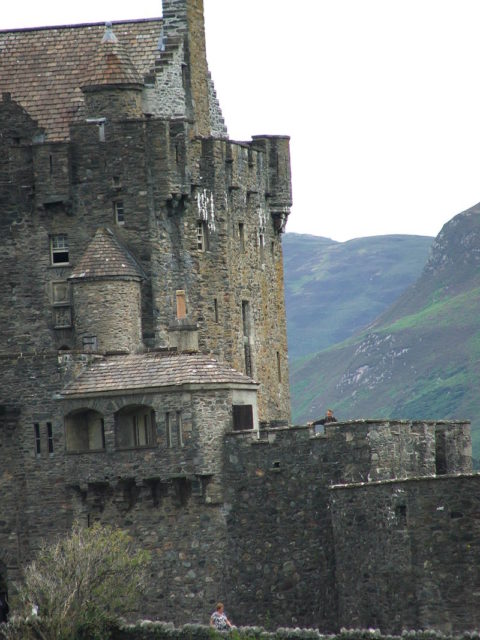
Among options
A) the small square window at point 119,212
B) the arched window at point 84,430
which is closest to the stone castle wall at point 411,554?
the arched window at point 84,430

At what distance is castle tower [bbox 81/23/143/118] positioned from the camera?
93.1 meters

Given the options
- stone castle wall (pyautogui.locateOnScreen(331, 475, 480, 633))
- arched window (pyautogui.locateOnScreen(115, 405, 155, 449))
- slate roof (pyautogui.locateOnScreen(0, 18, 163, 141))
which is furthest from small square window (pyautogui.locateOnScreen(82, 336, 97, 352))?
stone castle wall (pyautogui.locateOnScreen(331, 475, 480, 633))

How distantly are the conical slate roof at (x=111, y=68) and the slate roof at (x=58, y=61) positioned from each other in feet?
0.59

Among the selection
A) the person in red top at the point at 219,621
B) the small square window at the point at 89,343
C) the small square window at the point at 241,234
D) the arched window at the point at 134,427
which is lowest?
the person in red top at the point at 219,621

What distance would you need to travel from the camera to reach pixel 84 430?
85.3 m

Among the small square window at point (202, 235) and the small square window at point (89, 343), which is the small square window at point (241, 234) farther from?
the small square window at point (89, 343)

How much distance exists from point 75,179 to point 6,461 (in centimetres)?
1228

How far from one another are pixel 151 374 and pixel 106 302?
22.0 ft

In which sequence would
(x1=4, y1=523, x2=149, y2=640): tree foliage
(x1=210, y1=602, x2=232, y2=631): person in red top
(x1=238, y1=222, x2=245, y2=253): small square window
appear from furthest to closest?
(x1=238, y1=222, x2=245, y2=253): small square window < (x1=4, y1=523, x2=149, y2=640): tree foliage < (x1=210, y1=602, x2=232, y2=631): person in red top

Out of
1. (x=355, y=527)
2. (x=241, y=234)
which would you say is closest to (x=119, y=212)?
(x=241, y=234)

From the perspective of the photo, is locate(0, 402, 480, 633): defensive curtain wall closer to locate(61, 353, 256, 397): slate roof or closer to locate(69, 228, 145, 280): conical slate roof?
locate(61, 353, 256, 397): slate roof

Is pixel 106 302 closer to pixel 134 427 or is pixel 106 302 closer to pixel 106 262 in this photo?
pixel 106 262

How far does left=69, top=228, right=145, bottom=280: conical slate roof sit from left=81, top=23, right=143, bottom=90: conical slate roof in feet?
19.3

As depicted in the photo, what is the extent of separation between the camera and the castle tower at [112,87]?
305ft
